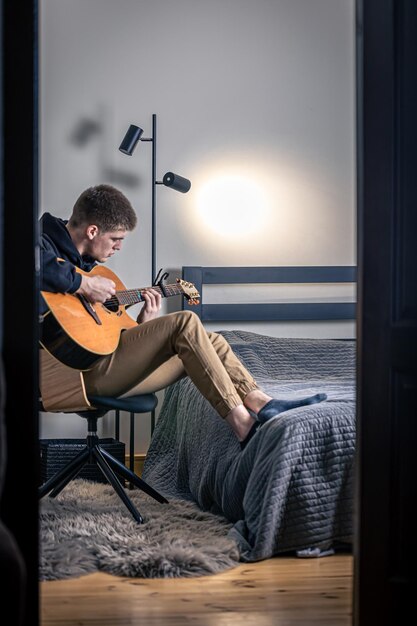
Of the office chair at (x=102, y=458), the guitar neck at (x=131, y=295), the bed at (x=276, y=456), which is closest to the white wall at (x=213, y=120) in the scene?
the bed at (x=276, y=456)

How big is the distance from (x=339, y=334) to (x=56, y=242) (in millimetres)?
1929

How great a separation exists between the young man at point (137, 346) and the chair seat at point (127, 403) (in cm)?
2

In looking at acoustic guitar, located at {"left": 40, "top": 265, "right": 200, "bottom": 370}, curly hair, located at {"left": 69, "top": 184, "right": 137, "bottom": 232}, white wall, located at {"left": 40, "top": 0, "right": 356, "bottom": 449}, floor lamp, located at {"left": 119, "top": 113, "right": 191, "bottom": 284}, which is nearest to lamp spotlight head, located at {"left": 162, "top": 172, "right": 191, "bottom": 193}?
floor lamp, located at {"left": 119, "top": 113, "right": 191, "bottom": 284}

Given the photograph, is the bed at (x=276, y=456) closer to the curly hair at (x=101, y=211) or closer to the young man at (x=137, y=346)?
the young man at (x=137, y=346)

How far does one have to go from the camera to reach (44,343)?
2.93 m

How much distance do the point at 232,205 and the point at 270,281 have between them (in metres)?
0.42

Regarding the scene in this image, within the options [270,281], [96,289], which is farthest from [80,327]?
[270,281]

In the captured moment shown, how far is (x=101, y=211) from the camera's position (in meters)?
3.31

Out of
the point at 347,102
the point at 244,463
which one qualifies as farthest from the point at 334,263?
the point at 244,463

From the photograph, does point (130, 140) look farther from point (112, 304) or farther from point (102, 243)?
point (112, 304)

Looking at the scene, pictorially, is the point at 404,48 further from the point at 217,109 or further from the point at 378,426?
the point at 217,109

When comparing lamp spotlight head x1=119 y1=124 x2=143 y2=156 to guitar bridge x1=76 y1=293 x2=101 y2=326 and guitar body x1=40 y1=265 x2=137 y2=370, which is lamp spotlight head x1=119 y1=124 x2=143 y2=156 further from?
guitar bridge x1=76 y1=293 x2=101 y2=326

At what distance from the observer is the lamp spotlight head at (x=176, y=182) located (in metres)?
4.19

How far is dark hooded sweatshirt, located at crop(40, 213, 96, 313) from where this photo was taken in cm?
296
